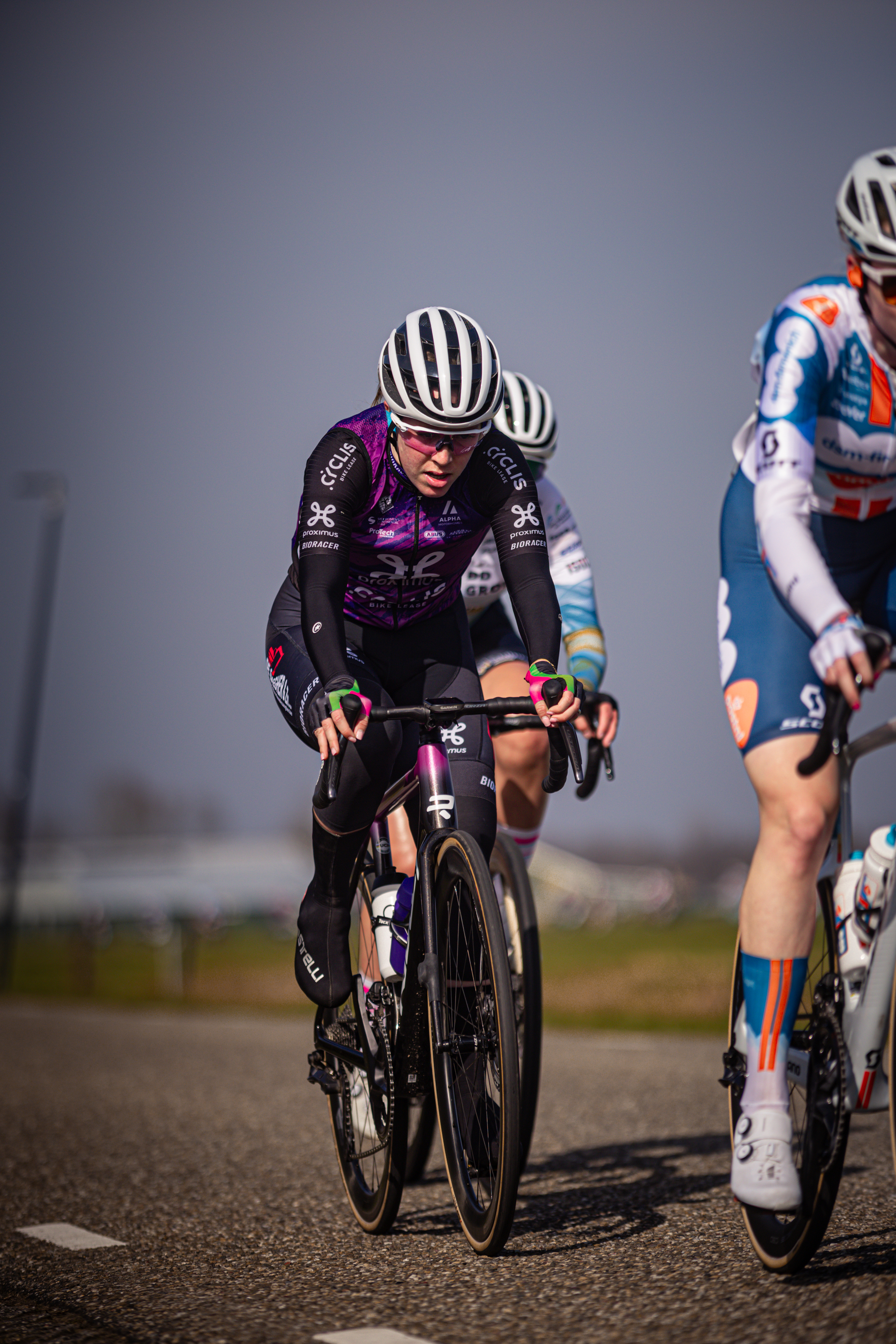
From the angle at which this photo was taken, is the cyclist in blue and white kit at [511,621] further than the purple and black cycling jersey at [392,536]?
Yes

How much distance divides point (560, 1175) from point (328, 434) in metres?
2.79

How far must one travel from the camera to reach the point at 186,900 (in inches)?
5246

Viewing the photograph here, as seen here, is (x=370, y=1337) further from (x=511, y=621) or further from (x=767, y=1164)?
(x=511, y=621)

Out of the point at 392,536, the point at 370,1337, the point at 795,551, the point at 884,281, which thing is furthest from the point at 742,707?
the point at 370,1337

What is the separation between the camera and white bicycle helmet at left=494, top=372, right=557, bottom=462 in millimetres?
5668

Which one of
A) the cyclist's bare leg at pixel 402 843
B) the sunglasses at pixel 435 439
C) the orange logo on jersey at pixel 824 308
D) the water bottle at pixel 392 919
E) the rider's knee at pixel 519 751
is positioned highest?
the orange logo on jersey at pixel 824 308

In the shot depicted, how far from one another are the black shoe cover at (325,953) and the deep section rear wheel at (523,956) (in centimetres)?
52

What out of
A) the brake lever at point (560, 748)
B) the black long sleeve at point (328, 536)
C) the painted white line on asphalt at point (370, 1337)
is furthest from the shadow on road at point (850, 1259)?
the black long sleeve at point (328, 536)

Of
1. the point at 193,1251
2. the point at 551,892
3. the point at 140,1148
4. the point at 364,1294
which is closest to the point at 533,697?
the point at 364,1294

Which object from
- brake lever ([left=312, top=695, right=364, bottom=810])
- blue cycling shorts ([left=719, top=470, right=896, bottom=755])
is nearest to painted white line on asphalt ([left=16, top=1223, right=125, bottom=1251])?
brake lever ([left=312, top=695, right=364, bottom=810])

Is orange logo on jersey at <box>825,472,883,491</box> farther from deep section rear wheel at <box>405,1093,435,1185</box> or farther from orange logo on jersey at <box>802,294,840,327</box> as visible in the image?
deep section rear wheel at <box>405,1093,435,1185</box>

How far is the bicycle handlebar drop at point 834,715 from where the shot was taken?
2793 millimetres

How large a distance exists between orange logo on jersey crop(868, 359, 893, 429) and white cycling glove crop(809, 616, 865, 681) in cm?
59

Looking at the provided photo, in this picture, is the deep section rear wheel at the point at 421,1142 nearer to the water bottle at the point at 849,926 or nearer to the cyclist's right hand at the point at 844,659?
the water bottle at the point at 849,926
